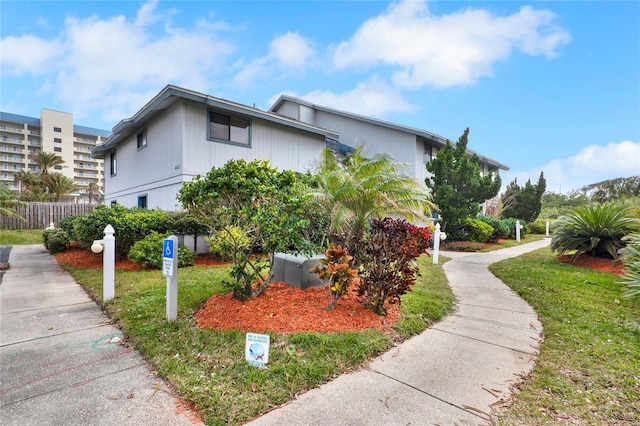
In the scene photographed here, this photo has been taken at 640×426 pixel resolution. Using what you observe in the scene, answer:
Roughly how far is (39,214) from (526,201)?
34771mm

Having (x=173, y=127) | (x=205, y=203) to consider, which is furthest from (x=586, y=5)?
(x=173, y=127)

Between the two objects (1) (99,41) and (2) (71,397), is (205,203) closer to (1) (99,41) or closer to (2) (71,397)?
(2) (71,397)

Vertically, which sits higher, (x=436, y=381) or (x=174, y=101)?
(x=174, y=101)

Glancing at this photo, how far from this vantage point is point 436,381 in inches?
114

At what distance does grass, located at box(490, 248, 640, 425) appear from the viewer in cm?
247

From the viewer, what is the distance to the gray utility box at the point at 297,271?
17.6 feet

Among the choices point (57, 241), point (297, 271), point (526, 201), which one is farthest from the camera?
point (526, 201)

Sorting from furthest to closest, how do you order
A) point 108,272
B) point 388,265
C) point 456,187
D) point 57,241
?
point 456,187, point 57,241, point 108,272, point 388,265

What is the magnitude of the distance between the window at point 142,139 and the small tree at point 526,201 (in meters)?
23.1

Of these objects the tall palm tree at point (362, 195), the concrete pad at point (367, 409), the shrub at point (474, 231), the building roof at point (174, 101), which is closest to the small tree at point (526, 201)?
the shrub at point (474, 231)

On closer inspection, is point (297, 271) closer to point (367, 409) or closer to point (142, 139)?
point (367, 409)

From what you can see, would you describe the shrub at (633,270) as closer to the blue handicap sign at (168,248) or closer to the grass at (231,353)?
the grass at (231,353)

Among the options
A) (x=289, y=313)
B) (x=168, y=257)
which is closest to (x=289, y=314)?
(x=289, y=313)

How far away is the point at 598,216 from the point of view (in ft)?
27.5
